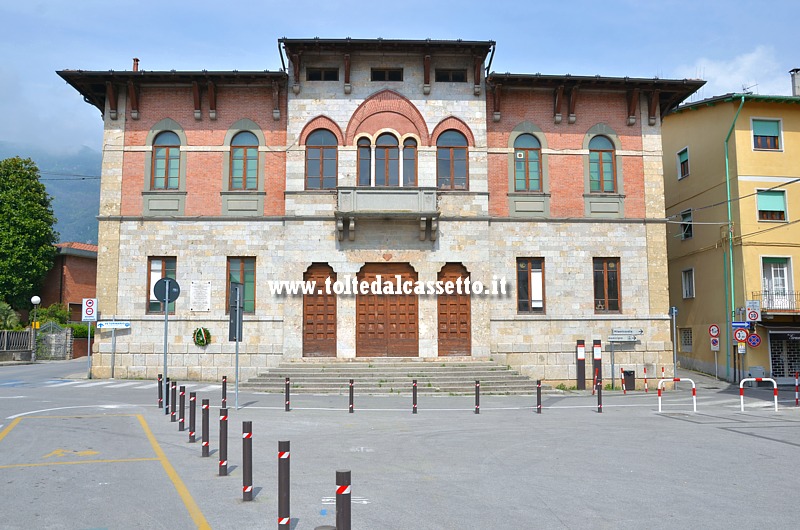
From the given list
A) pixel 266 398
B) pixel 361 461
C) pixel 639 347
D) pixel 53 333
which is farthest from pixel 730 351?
pixel 53 333

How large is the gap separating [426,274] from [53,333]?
26473 mm

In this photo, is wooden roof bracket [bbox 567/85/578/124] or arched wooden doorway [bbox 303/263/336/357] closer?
arched wooden doorway [bbox 303/263/336/357]

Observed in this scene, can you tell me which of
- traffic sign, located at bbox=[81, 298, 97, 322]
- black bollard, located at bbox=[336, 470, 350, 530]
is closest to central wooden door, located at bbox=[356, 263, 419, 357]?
traffic sign, located at bbox=[81, 298, 97, 322]

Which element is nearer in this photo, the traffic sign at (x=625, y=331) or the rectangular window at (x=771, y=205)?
the traffic sign at (x=625, y=331)

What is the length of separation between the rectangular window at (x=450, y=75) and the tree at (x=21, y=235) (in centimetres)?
3014

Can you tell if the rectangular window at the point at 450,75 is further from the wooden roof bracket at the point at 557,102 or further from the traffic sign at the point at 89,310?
the traffic sign at the point at 89,310

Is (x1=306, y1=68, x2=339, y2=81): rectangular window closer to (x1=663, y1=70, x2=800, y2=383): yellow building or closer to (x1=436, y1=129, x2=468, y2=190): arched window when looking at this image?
(x1=436, y1=129, x2=468, y2=190): arched window

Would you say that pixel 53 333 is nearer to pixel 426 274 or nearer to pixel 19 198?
pixel 19 198

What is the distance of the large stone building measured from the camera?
24453 mm

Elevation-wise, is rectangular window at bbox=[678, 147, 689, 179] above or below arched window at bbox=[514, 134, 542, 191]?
above

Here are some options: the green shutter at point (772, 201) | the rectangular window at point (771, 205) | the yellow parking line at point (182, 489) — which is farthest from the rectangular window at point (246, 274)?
the green shutter at point (772, 201)

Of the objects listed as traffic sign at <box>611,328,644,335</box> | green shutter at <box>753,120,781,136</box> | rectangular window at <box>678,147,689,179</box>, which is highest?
green shutter at <box>753,120,781,136</box>

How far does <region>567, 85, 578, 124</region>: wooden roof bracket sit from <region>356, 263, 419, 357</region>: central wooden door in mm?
8495

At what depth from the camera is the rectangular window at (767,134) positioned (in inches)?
1129
